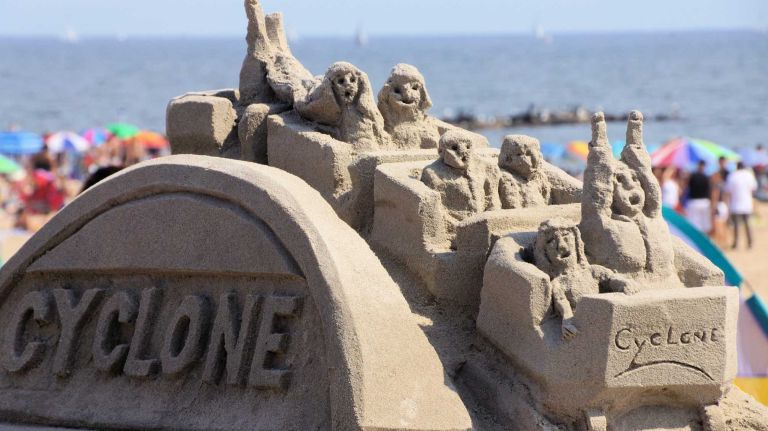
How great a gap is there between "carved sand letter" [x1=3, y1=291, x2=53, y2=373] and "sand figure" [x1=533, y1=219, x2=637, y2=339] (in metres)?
2.73

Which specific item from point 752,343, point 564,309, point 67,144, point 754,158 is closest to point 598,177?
point 564,309

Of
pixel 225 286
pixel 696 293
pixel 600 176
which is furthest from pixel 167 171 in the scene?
pixel 696 293

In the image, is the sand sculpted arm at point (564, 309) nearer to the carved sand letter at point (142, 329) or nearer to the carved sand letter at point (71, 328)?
the carved sand letter at point (142, 329)

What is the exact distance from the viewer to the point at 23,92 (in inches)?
2532

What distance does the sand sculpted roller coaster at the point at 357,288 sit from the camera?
5773 millimetres

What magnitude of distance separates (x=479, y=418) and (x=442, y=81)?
215 feet

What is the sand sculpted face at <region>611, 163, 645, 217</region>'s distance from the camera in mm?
6105

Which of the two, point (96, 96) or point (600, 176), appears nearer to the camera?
point (600, 176)

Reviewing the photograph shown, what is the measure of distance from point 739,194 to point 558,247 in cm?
1169

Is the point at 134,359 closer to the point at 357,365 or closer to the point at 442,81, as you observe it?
the point at 357,365

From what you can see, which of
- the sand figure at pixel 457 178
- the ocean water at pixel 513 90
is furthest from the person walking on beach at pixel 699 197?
the ocean water at pixel 513 90

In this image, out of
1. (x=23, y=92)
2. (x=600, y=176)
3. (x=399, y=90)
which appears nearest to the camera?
(x=600, y=176)

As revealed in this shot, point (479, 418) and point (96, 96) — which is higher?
Answer: point (479, 418)

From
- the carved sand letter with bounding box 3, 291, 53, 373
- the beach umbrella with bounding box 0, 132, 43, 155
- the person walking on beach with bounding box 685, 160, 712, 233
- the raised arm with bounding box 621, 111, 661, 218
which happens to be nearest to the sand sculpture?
the raised arm with bounding box 621, 111, 661, 218
